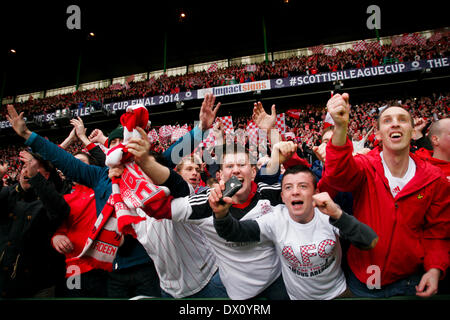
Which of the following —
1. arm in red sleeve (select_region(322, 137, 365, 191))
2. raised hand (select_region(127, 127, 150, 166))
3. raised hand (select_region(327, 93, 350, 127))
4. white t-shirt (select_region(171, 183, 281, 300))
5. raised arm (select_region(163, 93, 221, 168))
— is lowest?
white t-shirt (select_region(171, 183, 281, 300))

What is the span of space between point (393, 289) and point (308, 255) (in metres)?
0.52

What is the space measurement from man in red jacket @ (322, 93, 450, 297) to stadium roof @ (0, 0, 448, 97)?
17.5 m

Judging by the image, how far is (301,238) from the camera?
5.10 feet

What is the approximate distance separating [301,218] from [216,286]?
840mm

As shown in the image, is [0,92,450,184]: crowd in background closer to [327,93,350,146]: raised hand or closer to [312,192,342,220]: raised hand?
[327,93,350,146]: raised hand

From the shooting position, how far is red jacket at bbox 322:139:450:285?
1391 millimetres

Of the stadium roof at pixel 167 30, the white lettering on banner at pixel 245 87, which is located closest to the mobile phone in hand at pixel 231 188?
the white lettering on banner at pixel 245 87

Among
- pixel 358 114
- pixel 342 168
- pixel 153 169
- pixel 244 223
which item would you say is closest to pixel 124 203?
pixel 153 169

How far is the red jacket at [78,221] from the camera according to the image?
220cm

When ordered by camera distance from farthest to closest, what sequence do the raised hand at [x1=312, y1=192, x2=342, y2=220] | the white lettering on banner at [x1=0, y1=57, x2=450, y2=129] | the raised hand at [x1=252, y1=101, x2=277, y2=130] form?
the white lettering on banner at [x1=0, y1=57, x2=450, y2=129] → the raised hand at [x1=252, y1=101, x2=277, y2=130] → the raised hand at [x1=312, y1=192, x2=342, y2=220]

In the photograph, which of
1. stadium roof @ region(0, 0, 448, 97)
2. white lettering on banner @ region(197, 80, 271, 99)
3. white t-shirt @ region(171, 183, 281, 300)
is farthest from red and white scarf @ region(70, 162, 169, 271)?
stadium roof @ region(0, 0, 448, 97)

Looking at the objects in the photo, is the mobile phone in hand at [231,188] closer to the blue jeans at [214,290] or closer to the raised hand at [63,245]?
the blue jeans at [214,290]

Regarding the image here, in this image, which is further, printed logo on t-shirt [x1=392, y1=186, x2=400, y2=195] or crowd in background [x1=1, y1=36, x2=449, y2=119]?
crowd in background [x1=1, y1=36, x2=449, y2=119]
